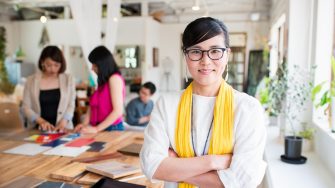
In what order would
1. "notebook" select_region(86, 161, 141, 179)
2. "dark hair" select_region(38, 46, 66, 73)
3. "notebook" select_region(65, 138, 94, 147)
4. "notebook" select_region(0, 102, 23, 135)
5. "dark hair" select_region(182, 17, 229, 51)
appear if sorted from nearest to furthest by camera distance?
"dark hair" select_region(182, 17, 229, 51) < "notebook" select_region(86, 161, 141, 179) < "notebook" select_region(65, 138, 94, 147) < "dark hair" select_region(38, 46, 66, 73) < "notebook" select_region(0, 102, 23, 135)

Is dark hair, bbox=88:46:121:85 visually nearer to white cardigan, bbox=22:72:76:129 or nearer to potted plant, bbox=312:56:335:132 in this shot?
white cardigan, bbox=22:72:76:129

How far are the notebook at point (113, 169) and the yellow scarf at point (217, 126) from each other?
43 centimetres

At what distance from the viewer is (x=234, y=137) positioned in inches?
43.6

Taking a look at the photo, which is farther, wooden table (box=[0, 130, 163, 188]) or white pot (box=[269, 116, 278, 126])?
white pot (box=[269, 116, 278, 126])

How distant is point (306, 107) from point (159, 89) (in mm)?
6353

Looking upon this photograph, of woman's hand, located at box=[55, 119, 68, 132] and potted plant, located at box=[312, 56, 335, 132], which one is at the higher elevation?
potted plant, located at box=[312, 56, 335, 132]

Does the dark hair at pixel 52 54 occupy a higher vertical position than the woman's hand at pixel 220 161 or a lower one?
higher

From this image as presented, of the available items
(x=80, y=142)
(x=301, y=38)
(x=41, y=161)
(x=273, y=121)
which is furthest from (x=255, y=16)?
(x=41, y=161)

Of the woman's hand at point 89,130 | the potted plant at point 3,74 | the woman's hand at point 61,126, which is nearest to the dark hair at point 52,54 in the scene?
the woman's hand at point 61,126

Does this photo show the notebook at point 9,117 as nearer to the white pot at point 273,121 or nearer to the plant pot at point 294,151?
the plant pot at point 294,151

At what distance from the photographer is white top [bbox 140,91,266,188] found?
1.08 meters

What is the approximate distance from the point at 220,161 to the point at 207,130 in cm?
12

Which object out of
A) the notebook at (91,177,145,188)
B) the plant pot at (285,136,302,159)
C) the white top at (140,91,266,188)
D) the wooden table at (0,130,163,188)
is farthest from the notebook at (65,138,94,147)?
the plant pot at (285,136,302,159)

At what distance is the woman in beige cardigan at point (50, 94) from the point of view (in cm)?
266
